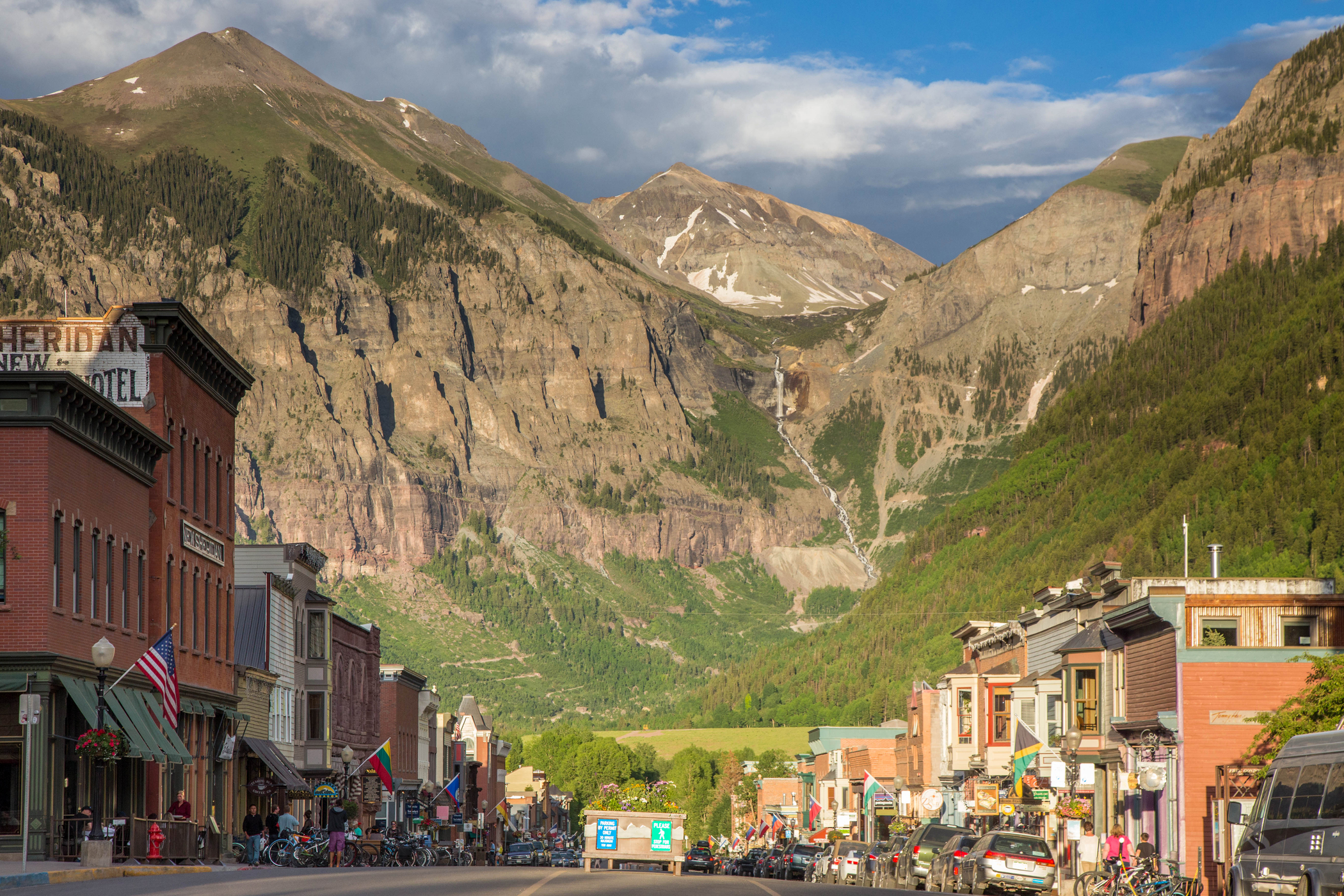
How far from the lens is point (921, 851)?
47.6 metres

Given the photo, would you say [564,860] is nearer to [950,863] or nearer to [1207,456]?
[950,863]

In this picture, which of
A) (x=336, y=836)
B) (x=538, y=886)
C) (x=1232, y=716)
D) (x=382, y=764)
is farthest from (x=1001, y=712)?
(x=538, y=886)

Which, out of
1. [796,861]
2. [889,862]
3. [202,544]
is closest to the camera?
[889,862]

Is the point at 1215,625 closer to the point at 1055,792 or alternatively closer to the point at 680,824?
the point at 1055,792

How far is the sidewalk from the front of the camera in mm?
28920

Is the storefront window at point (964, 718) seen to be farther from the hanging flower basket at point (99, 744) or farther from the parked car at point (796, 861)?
the hanging flower basket at point (99, 744)

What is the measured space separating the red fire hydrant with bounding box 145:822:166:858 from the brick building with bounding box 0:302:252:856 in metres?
2.19

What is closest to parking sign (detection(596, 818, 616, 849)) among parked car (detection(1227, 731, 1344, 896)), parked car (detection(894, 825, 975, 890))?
parked car (detection(894, 825, 975, 890))

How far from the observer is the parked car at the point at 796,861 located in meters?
66.4

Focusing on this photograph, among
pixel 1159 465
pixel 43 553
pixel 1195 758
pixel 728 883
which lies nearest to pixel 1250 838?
pixel 728 883

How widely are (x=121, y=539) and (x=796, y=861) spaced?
3240 cm

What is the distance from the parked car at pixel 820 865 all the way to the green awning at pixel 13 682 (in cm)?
3028

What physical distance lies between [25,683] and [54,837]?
3781 mm

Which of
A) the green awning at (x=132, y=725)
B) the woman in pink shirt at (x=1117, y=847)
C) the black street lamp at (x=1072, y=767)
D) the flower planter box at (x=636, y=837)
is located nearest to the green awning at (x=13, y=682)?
the green awning at (x=132, y=725)
